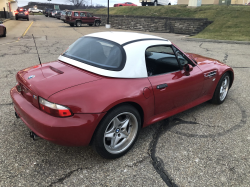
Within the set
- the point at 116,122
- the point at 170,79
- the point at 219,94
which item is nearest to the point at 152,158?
the point at 116,122

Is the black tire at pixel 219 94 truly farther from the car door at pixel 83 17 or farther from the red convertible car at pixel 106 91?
the car door at pixel 83 17

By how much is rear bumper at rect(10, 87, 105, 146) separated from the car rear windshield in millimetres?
759

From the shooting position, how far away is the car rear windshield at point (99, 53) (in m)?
2.73

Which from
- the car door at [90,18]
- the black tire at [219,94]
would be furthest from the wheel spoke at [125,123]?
the car door at [90,18]

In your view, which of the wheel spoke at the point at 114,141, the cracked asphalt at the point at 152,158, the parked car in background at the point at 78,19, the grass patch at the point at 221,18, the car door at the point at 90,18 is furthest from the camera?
the car door at the point at 90,18

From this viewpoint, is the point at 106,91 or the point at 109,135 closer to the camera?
the point at 106,91

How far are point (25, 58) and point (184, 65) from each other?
6.55 meters

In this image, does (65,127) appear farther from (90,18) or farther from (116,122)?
(90,18)

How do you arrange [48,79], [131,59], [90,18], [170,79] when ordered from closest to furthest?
[48,79]
[131,59]
[170,79]
[90,18]

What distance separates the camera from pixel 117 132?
8.69ft

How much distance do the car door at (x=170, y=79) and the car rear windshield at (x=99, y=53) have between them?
0.45 meters

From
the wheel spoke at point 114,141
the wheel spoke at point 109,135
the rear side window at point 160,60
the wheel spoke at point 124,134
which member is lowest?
the wheel spoke at point 114,141

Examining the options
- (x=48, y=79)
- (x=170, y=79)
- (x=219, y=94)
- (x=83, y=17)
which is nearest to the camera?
(x=48, y=79)

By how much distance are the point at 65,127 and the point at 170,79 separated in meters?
1.67
